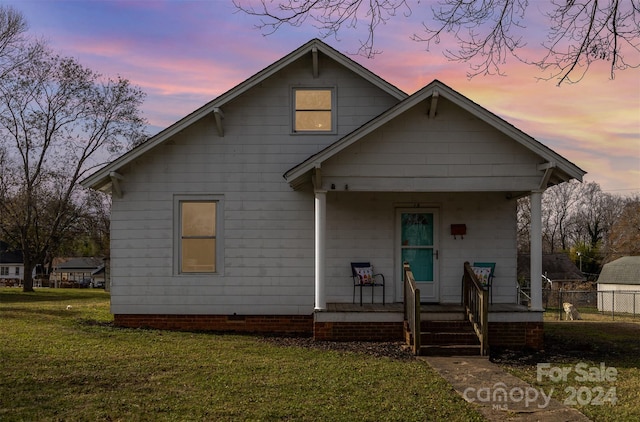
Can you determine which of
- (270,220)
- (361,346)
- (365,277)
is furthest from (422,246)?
(270,220)

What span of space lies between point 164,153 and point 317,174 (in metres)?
3.80

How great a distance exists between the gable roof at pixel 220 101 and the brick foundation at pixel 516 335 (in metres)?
5.15

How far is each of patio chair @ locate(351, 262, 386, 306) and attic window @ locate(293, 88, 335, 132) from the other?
3.00 m

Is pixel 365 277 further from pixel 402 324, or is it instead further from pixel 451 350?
pixel 451 350

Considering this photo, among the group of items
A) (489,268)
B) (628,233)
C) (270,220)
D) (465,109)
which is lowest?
(489,268)

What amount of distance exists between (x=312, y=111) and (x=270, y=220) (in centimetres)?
254

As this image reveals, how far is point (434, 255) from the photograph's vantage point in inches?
529

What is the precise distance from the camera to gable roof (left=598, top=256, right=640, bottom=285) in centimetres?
4181

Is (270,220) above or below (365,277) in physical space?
above

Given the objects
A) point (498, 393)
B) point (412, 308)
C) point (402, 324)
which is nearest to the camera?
point (498, 393)

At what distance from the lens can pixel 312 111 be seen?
1365 cm

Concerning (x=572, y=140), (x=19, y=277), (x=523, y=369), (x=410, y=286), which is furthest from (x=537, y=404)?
(x=19, y=277)

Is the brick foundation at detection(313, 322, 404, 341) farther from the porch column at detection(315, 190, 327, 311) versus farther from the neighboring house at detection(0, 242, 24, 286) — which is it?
the neighboring house at detection(0, 242, 24, 286)

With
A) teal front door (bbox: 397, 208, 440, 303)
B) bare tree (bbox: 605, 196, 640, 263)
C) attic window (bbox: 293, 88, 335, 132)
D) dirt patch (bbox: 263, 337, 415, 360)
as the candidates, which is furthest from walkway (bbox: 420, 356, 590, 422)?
bare tree (bbox: 605, 196, 640, 263)
